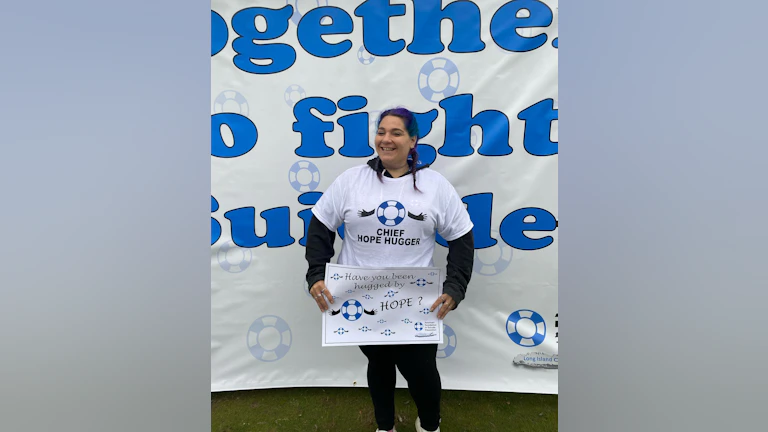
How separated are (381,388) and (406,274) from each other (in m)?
0.60

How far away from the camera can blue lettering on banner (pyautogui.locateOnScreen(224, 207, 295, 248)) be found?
220 centimetres

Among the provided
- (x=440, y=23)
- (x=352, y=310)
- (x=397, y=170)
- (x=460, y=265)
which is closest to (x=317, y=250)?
(x=352, y=310)

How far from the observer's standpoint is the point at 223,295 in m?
2.24

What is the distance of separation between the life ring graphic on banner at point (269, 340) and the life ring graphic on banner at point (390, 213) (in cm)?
117

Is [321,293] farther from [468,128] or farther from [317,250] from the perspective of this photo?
[468,128]

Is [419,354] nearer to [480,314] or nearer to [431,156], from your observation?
[480,314]

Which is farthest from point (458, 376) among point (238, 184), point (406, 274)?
point (238, 184)

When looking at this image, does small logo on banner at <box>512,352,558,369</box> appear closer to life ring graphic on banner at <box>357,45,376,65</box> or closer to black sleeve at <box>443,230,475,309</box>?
black sleeve at <box>443,230,475,309</box>

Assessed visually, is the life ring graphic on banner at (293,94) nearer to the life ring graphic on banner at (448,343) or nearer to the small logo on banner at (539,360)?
the life ring graphic on banner at (448,343)

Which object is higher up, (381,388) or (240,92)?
(240,92)

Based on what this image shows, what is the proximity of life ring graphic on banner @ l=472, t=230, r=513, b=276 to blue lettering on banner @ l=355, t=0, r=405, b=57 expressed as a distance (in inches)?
48.2

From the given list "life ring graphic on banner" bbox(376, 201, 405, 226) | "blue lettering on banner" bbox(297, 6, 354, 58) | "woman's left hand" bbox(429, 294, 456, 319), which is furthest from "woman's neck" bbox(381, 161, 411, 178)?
"blue lettering on banner" bbox(297, 6, 354, 58)

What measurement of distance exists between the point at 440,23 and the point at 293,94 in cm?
94

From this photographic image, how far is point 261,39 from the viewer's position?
2.13 metres
